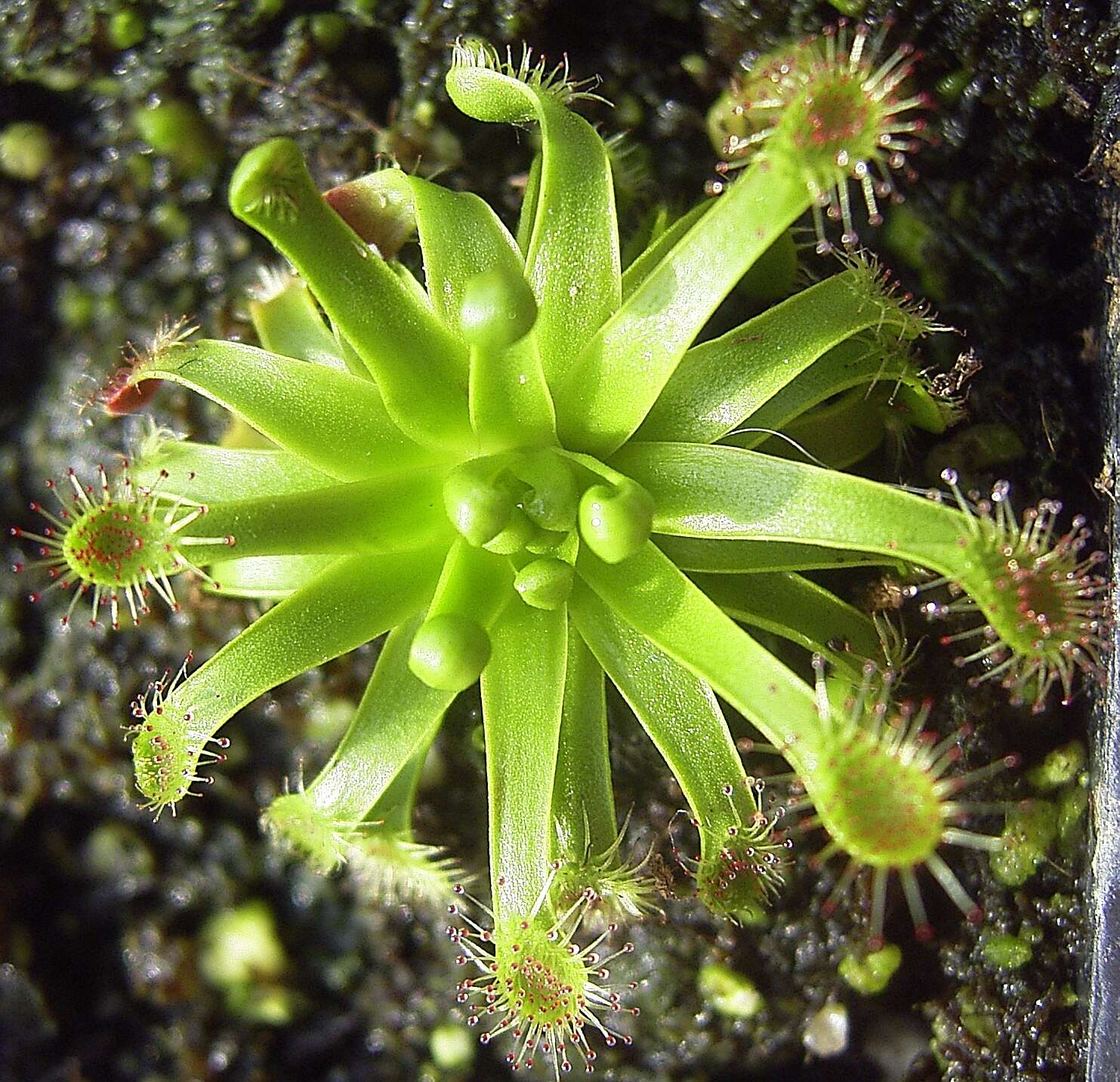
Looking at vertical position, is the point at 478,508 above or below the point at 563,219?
below

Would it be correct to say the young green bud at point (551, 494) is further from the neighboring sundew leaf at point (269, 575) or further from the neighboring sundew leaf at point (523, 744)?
the neighboring sundew leaf at point (269, 575)

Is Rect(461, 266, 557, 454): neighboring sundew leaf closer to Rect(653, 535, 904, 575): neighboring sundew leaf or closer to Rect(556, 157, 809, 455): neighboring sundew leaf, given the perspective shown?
Rect(556, 157, 809, 455): neighboring sundew leaf

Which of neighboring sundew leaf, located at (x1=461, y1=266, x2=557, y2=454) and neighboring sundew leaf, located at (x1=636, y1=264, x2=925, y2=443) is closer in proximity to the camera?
neighboring sundew leaf, located at (x1=461, y1=266, x2=557, y2=454)

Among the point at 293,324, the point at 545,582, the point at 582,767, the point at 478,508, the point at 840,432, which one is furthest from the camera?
the point at 293,324

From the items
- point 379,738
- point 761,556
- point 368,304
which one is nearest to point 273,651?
point 379,738

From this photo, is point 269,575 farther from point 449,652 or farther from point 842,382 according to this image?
point 842,382

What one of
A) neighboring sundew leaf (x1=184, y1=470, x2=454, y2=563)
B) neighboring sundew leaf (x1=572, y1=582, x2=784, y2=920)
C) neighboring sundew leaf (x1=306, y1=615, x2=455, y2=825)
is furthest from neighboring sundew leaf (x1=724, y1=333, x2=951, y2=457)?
neighboring sundew leaf (x1=306, y1=615, x2=455, y2=825)
